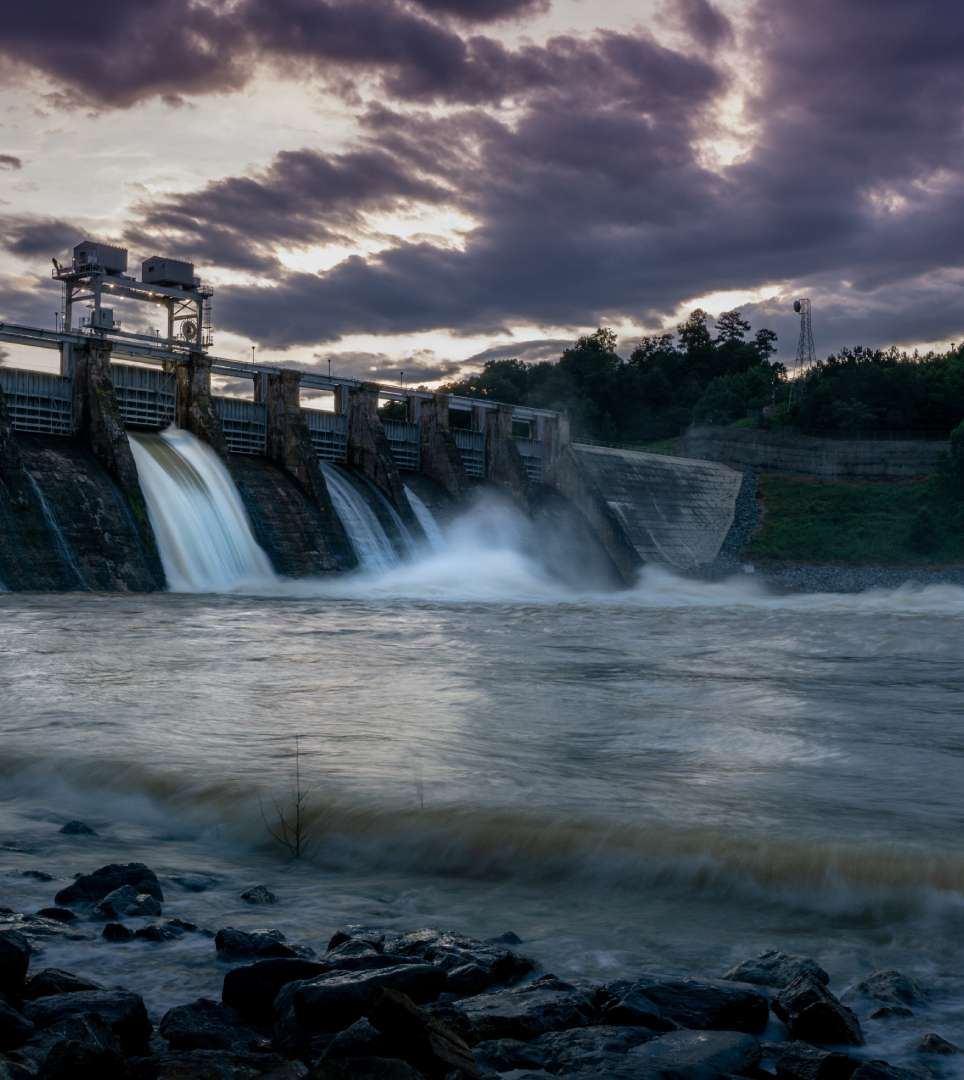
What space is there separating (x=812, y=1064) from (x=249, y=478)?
1283 inches

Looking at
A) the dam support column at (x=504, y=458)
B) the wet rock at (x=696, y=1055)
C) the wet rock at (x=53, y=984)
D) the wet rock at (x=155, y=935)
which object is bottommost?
the wet rock at (x=155, y=935)

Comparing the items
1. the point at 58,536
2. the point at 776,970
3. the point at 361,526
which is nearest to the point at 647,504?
the point at 361,526

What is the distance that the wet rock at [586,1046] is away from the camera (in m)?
3.65

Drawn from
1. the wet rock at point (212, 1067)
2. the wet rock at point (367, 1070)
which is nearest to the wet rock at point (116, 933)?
the wet rock at point (212, 1067)

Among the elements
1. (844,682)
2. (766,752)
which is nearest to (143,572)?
(844,682)

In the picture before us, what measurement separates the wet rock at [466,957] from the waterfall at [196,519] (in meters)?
24.9

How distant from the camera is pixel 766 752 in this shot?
9.81 meters

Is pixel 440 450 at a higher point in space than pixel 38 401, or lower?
lower

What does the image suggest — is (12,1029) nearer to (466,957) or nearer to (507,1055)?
(507,1055)

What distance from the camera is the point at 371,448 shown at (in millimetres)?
41094

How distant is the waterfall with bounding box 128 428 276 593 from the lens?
97.7 ft

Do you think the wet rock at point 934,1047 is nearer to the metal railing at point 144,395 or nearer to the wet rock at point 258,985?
the wet rock at point 258,985

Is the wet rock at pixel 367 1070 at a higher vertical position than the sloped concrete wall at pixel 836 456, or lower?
lower

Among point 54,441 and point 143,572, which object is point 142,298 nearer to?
point 54,441
